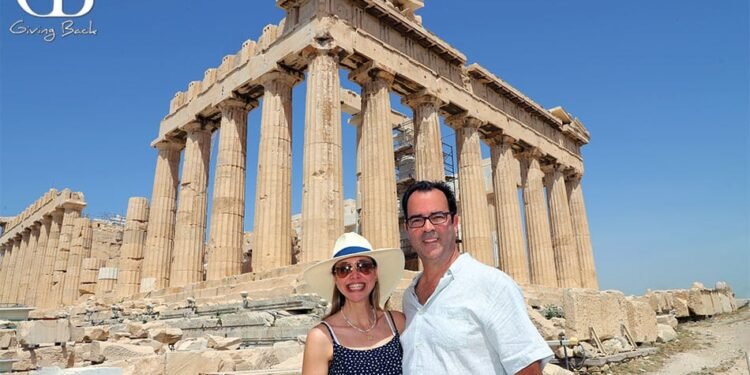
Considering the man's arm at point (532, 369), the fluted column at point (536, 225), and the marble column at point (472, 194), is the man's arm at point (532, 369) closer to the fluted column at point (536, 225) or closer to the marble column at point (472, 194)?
the marble column at point (472, 194)

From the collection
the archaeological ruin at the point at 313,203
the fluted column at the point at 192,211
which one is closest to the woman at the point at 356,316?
the archaeological ruin at the point at 313,203

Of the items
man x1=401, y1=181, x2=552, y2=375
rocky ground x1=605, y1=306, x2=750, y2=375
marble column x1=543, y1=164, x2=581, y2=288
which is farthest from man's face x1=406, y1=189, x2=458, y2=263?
marble column x1=543, y1=164, x2=581, y2=288

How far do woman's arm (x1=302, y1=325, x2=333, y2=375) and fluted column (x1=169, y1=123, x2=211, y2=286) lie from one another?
60.8ft

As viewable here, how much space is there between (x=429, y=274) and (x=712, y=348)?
12.4m

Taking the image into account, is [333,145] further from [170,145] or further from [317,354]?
[317,354]

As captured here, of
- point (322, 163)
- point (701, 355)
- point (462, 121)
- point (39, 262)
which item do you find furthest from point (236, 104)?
point (39, 262)

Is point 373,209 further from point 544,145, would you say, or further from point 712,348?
point 544,145

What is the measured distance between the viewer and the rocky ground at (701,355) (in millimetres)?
9000

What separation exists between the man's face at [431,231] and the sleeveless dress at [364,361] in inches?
19.1

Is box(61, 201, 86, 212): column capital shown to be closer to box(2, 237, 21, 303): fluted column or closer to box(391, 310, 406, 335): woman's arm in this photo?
box(2, 237, 21, 303): fluted column

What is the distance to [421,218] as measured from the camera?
7.70ft

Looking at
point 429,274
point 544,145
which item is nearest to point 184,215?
point 544,145

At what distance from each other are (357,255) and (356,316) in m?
0.31

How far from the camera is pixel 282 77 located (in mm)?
17359
